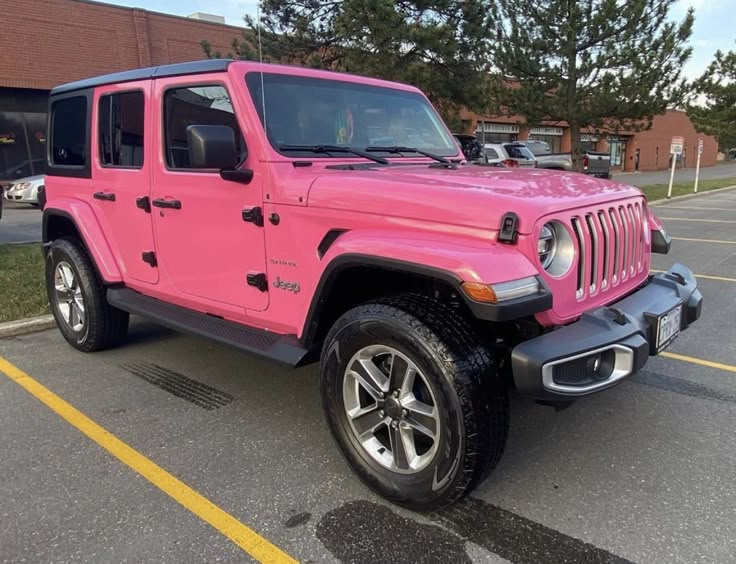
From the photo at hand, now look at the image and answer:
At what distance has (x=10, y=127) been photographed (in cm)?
2194

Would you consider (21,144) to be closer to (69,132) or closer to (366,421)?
(69,132)

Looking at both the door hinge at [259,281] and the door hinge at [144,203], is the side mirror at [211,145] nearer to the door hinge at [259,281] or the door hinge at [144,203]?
the door hinge at [259,281]

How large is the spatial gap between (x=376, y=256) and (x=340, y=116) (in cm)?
137

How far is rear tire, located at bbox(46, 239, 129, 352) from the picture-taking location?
4.66 metres

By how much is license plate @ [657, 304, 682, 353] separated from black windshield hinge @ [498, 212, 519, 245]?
37.1 inches

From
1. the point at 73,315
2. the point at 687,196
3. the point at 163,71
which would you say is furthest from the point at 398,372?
the point at 687,196

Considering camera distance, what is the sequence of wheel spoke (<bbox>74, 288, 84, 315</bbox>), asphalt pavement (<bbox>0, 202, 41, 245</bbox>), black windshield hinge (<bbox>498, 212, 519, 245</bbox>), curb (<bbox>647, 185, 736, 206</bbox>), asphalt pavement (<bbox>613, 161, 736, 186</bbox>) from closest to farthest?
1. black windshield hinge (<bbox>498, 212, 519, 245</bbox>)
2. wheel spoke (<bbox>74, 288, 84, 315</bbox>)
3. asphalt pavement (<bbox>0, 202, 41, 245</bbox>)
4. curb (<bbox>647, 185, 736, 206</bbox>)
5. asphalt pavement (<bbox>613, 161, 736, 186</bbox>)

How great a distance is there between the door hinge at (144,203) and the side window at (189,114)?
1.10ft

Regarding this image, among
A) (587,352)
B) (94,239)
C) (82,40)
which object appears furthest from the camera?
(82,40)

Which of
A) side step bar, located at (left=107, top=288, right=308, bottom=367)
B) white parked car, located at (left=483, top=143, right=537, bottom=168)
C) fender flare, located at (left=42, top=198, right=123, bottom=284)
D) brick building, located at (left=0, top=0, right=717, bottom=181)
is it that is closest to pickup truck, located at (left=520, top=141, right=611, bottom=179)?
white parked car, located at (left=483, top=143, right=537, bottom=168)

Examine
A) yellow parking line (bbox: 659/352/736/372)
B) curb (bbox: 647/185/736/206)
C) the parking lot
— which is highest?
the parking lot

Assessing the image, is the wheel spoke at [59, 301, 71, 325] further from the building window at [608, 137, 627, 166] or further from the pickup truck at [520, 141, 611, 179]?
the building window at [608, 137, 627, 166]

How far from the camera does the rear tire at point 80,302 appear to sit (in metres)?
4.66

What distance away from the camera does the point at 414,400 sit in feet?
8.86
